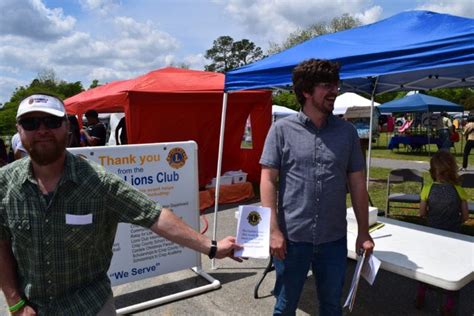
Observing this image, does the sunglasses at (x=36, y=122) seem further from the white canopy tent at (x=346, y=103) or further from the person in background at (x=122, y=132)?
the white canopy tent at (x=346, y=103)

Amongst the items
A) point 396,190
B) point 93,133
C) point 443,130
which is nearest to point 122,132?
point 93,133

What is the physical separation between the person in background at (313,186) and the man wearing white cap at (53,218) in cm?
84

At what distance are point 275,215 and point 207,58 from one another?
8471 centimetres

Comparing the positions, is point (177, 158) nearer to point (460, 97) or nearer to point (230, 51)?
point (460, 97)

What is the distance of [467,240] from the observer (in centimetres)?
338

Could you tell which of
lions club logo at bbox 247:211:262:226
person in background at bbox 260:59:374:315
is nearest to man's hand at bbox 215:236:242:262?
lions club logo at bbox 247:211:262:226

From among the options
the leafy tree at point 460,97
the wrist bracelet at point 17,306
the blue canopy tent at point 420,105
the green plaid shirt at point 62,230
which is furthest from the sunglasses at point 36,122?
the leafy tree at point 460,97

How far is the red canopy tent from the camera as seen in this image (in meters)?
7.41

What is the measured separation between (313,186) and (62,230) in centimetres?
134

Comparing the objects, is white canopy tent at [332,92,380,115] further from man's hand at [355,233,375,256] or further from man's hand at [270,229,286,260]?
man's hand at [270,229,286,260]

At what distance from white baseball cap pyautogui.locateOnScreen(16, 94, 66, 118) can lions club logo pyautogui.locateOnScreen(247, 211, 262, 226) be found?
1143mm

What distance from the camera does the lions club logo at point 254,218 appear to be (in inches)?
89.5

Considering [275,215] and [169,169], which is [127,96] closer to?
[169,169]

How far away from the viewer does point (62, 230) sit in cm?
161
